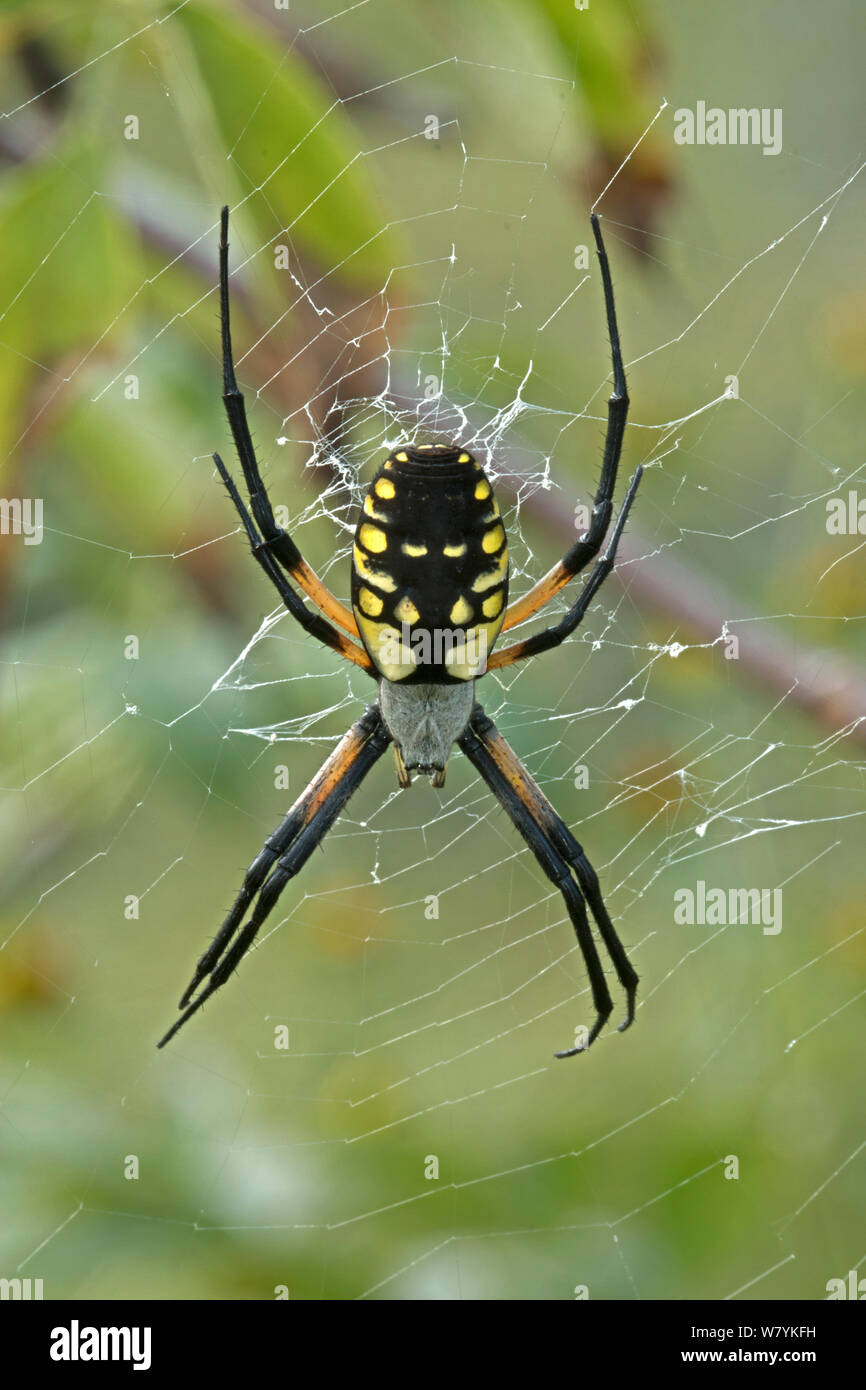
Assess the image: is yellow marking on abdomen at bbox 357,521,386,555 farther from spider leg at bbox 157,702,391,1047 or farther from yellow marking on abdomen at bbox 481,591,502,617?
spider leg at bbox 157,702,391,1047

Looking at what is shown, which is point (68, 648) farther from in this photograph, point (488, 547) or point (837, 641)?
point (837, 641)
